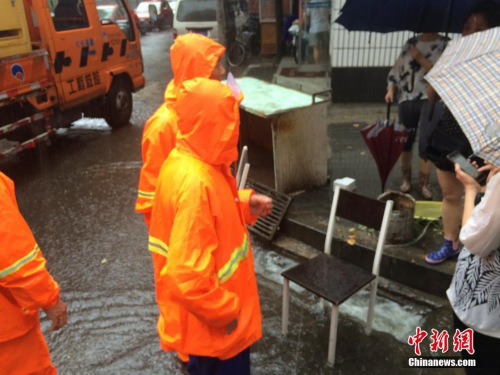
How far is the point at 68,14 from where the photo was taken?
6578mm

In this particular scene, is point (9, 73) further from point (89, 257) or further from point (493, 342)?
point (493, 342)

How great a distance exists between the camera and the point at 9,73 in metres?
5.53

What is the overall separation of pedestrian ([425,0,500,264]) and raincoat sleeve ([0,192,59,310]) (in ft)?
9.01

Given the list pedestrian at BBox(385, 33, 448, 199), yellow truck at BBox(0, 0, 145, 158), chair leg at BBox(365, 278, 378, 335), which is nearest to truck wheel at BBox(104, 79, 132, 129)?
yellow truck at BBox(0, 0, 145, 158)

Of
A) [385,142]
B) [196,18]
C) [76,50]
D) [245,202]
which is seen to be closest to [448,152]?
[385,142]

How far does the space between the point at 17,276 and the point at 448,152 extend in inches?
112

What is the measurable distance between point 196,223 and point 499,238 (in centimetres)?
123

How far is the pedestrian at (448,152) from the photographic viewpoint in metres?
3.23

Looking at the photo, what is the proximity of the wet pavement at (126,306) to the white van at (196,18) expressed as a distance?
6.33 metres

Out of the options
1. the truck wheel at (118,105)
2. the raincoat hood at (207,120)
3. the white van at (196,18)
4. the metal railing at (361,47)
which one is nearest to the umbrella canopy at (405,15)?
the raincoat hood at (207,120)

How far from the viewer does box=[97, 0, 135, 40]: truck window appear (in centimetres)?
732

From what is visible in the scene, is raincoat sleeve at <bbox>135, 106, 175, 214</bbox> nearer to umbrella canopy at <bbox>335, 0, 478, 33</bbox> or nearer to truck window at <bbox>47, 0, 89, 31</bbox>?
umbrella canopy at <bbox>335, 0, 478, 33</bbox>

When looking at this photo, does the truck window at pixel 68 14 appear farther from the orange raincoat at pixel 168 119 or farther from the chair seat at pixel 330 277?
the chair seat at pixel 330 277

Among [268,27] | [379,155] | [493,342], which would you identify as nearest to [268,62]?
[268,27]
